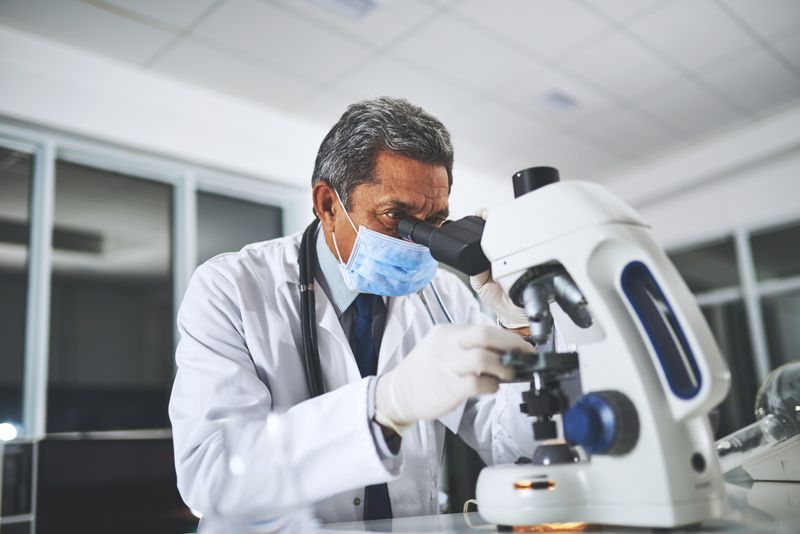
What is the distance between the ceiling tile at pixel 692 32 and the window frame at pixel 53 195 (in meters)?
2.39

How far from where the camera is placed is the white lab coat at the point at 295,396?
862mm

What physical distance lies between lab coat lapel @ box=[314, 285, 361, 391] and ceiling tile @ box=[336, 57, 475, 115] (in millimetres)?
2402

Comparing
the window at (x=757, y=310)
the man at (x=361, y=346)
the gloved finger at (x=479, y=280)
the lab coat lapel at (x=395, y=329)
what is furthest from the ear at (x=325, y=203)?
the window at (x=757, y=310)

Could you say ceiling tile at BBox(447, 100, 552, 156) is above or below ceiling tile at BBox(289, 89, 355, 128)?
below

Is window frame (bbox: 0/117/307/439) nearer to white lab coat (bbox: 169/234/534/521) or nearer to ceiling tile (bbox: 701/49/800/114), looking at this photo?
white lab coat (bbox: 169/234/534/521)

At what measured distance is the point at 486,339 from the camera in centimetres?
80

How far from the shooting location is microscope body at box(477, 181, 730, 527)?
710mm

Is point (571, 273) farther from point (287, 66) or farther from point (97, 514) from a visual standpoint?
point (287, 66)

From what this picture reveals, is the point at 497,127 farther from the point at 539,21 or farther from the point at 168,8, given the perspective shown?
the point at 168,8

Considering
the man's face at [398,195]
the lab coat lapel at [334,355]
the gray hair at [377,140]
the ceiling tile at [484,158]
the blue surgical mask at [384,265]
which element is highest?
the ceiling tile at [484,158]

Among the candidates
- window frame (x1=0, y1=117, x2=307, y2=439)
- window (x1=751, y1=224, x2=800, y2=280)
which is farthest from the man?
window (x1=751, y1=224, x2=800, y2=280)

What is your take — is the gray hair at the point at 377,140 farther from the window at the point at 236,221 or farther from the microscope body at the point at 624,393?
the window at the point at 236,221

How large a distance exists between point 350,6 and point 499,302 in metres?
2.21

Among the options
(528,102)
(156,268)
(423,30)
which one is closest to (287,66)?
(423,30)
